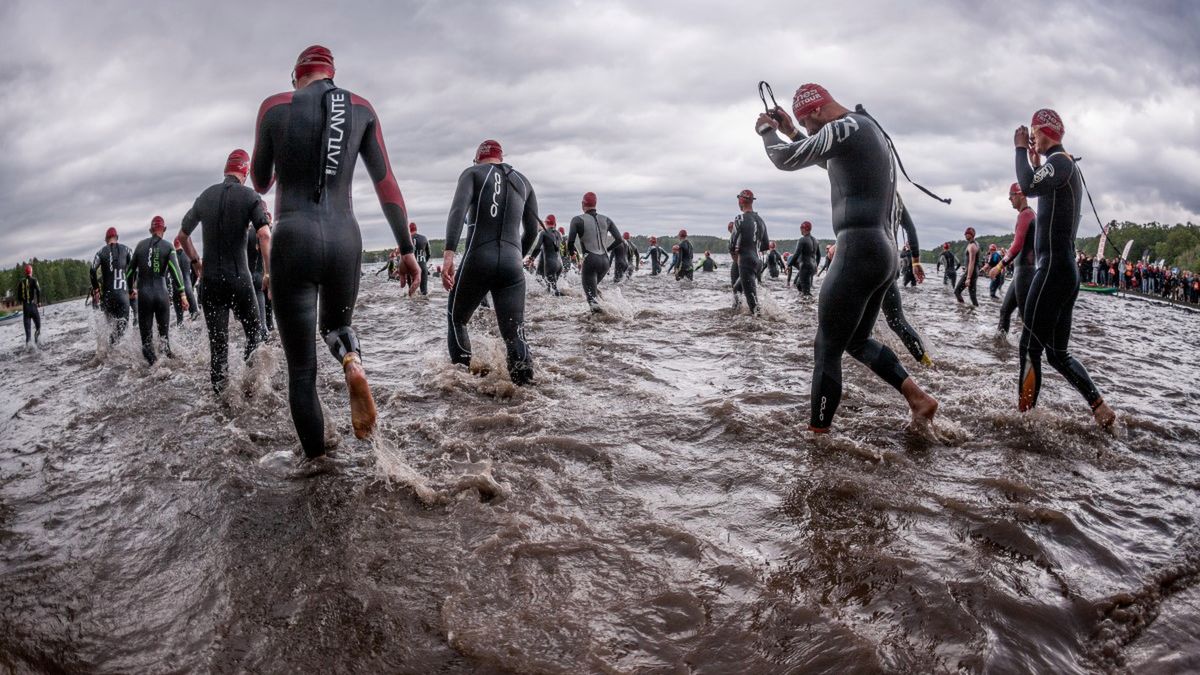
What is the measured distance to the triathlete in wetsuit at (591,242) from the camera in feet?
36.4

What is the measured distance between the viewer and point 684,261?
985 inches

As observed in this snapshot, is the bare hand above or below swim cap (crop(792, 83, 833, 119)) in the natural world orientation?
below

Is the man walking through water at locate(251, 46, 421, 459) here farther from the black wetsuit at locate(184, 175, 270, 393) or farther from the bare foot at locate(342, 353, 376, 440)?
the black wetsuit at locate(184, 175, 270, 393)

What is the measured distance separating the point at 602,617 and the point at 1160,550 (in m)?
2.21

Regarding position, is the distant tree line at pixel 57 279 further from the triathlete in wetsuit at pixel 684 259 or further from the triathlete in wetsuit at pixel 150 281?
the triathlete in wetsuit at pixel 150 281

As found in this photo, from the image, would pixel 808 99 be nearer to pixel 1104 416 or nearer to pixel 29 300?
pixel 1104 416

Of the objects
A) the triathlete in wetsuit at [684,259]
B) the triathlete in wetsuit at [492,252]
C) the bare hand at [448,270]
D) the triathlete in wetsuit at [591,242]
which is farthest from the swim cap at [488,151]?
the triathlete in wetsuit at [684,259]

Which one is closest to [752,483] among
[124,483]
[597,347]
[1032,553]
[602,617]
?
[1032,553]

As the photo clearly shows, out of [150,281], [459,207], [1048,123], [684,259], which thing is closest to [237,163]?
[459,207]

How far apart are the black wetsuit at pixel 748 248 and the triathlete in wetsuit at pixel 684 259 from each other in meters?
12.5

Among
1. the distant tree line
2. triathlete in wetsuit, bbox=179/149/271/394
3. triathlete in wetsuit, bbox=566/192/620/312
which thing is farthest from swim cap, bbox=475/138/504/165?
the distant tree line

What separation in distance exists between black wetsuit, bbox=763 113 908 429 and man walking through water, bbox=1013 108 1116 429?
116cm

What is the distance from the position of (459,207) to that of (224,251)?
6.30 feet

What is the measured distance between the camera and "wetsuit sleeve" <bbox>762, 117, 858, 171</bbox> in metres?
3.42
